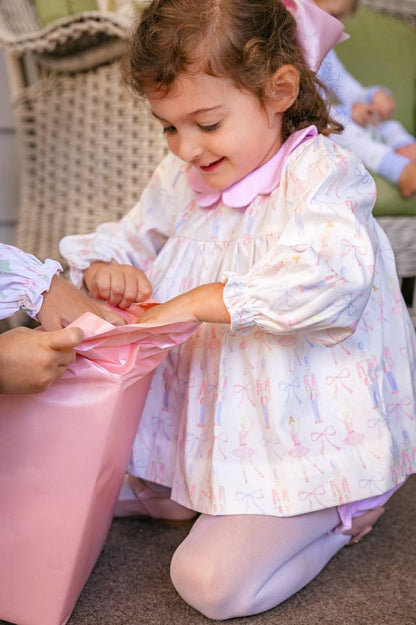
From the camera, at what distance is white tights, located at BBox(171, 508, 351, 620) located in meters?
0.86

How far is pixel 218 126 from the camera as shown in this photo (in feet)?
3.12

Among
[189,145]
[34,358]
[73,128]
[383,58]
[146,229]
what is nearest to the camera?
[34,358]

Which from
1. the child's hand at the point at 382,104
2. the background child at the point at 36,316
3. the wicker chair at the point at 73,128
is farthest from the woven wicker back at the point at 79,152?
the background child at the point at 36,316

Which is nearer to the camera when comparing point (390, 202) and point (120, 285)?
point (120, 285)

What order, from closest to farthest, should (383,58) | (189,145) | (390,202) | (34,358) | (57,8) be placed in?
(34,358), (189,145), (390,202), (57,8), (383,58)

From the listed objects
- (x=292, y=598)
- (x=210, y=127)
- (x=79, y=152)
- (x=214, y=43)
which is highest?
(x=214, y=43)

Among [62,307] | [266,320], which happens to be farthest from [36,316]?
[266,320]

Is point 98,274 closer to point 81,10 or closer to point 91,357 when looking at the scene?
point 91,357

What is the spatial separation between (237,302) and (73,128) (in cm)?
107

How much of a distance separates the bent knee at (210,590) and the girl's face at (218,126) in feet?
1.66

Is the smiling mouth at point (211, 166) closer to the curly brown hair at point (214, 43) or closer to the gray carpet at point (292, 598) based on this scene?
the curly brown hair at point (214, 43)

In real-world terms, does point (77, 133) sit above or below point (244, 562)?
above

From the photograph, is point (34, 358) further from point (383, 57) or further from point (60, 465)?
point (383, 57)

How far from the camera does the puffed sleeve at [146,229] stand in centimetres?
113
